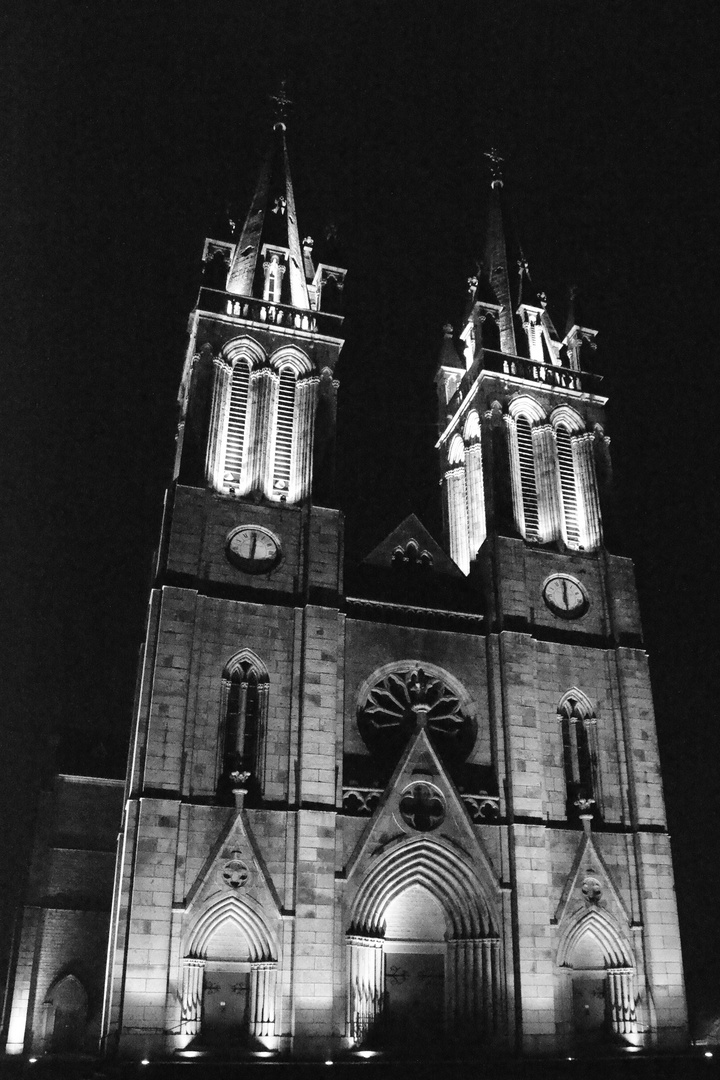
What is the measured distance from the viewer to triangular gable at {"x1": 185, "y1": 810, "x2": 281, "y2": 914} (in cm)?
2350

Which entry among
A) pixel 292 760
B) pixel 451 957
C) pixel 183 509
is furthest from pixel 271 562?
pixel 451 957

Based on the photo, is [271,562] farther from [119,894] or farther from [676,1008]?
[676,1008]

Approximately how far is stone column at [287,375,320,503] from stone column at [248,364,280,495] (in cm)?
72

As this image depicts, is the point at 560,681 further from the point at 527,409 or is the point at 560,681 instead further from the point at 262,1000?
the point at 262,1000

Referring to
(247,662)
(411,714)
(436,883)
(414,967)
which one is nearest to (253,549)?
(247,662)

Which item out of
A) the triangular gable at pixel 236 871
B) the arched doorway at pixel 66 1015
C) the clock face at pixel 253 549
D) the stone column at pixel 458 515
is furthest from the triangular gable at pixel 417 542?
the arched doorway at pixel 66 1015

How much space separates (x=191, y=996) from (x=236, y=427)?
1620 centimetres

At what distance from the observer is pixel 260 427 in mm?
30094

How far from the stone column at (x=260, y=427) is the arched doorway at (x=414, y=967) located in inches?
494

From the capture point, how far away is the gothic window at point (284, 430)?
29.9 meters

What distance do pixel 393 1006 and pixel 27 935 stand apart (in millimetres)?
13472

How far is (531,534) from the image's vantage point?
3194 centimetres

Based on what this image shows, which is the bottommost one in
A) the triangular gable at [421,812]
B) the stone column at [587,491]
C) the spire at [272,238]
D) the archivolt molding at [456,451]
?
the triangular gable at [421,812]

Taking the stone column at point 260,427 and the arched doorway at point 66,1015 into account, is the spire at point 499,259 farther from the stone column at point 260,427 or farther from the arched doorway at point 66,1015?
the arched doorway at point 66,1015
